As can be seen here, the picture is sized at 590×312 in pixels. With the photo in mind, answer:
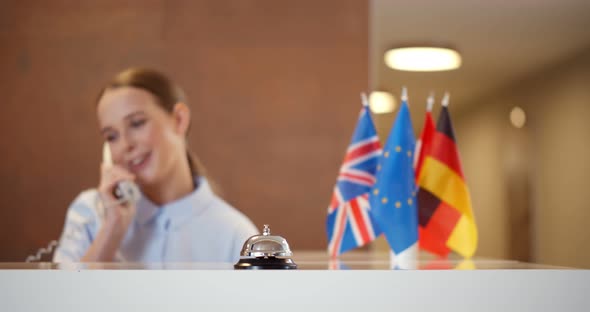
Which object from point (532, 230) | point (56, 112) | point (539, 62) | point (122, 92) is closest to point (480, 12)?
point (539, 62)

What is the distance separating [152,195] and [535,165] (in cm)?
171

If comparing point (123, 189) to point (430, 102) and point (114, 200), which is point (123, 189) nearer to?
point (114, 200)

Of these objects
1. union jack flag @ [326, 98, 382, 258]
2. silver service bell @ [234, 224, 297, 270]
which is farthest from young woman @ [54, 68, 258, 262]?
silver service bell @ [234, 224, 297, 270]

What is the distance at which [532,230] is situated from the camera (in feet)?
11.0

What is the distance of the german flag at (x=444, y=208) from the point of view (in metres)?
2.78

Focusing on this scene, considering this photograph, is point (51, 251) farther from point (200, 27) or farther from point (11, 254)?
point (200, 27)

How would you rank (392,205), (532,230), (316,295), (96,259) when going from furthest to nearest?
(532,230) < (96,259) < (392,205) < (316,295)

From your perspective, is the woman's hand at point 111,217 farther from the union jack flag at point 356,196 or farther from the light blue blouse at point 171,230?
the union jack flag at point 356,196

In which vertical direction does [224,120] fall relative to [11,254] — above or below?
above

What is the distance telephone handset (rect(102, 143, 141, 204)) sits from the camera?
3293 millimetres

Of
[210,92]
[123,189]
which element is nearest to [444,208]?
[210,92]

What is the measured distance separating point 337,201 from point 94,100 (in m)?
1.22

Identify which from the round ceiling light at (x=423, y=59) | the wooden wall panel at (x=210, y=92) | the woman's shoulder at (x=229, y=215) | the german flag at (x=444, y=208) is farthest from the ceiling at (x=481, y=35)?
the woman's shoulder at (x=229, y=215)

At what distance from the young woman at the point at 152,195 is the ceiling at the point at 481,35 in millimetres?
914
